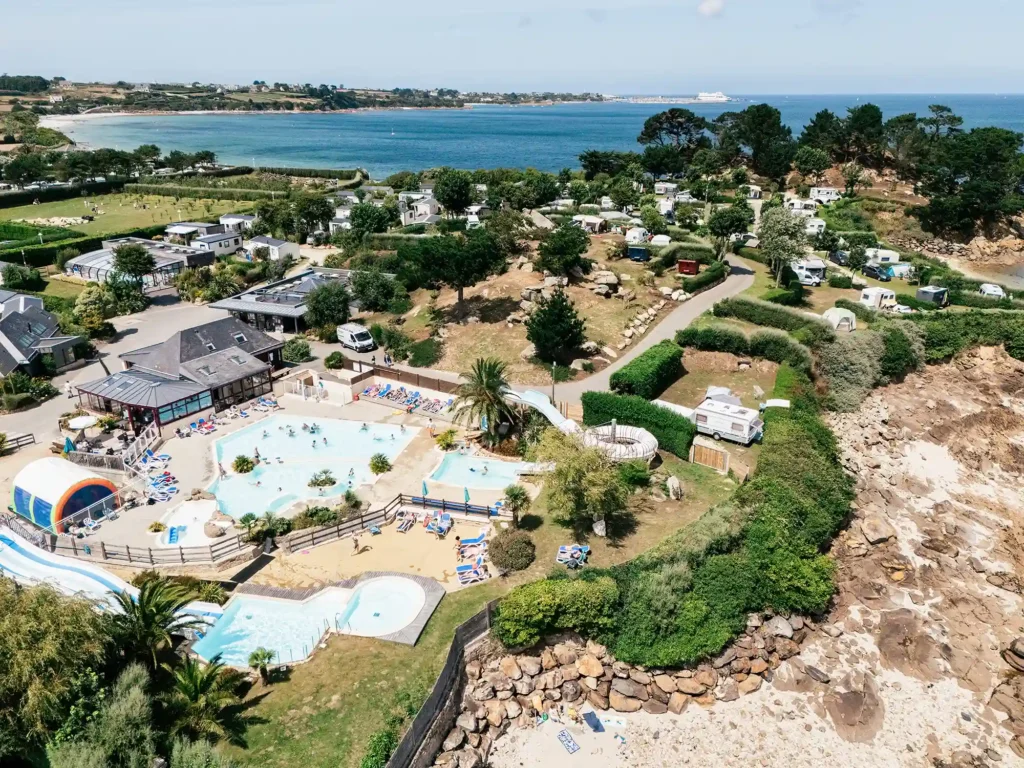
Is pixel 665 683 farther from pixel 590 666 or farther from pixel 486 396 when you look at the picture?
pixel 486 396

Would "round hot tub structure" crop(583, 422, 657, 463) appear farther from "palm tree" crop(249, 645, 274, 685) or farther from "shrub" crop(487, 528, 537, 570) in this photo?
"palm tree" crop(249, 645, 274, 685)

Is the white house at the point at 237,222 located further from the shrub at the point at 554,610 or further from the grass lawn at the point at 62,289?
the shrub at the point at 554,610

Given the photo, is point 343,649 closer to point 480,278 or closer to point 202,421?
point 202,421

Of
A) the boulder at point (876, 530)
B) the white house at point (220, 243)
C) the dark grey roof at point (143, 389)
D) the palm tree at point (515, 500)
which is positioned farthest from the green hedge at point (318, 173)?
the boulder at point (876, 530)

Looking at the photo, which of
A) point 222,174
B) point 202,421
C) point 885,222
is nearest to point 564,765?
point 202,421

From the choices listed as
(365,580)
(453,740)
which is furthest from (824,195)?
(453,740)

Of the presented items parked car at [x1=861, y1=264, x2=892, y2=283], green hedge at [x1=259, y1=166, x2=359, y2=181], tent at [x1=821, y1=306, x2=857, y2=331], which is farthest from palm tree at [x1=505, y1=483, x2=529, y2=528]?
green hedge at [x1=259, y1=166, x2=359, y2=181]

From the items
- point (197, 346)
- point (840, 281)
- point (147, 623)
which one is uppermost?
point (197, 346)
